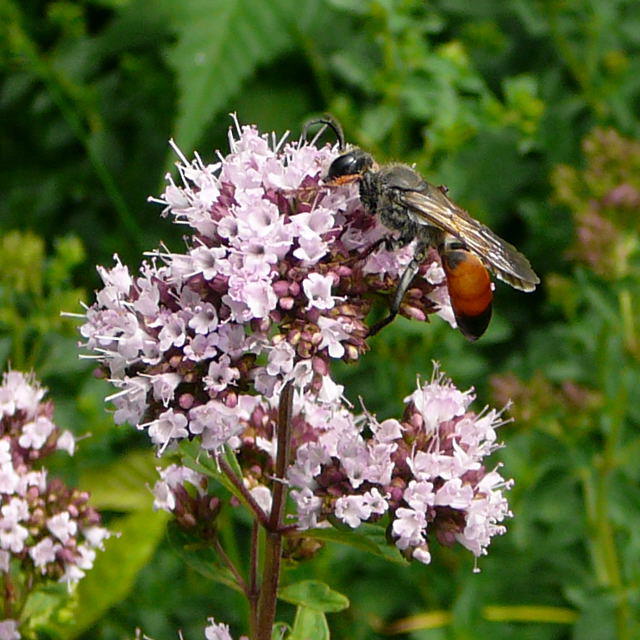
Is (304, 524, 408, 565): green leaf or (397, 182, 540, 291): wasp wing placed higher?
(397, 182, 540, 291): wasp wing

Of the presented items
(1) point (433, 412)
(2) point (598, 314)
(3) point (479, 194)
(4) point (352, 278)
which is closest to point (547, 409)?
(2) point (598, 314)

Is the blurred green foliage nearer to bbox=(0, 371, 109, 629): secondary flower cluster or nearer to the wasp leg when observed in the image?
bbox=(0, 371, 109, 629): secondary flower cluster

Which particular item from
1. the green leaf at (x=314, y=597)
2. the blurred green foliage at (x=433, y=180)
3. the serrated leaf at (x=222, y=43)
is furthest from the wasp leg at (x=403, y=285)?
the serrated leaf at (x=222, y=43)

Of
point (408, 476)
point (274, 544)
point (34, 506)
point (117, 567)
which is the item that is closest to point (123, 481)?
point (117, 567)

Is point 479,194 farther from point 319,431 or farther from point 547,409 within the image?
point 319,431

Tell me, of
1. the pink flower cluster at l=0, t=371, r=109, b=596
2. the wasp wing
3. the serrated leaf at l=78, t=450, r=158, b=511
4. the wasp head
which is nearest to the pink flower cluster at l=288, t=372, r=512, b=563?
the wasp wing

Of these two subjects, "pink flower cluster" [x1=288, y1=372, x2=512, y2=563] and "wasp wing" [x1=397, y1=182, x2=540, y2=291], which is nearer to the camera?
"pink flower cluster" [x1=288, y1=372, x2=512, y2=563]
